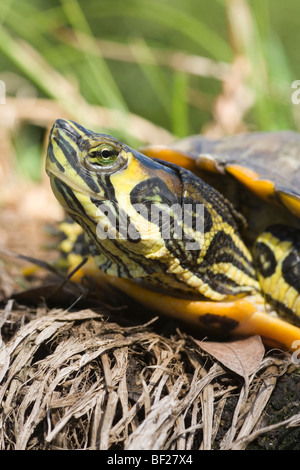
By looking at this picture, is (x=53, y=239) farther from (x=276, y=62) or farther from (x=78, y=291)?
(x=276, y=62)

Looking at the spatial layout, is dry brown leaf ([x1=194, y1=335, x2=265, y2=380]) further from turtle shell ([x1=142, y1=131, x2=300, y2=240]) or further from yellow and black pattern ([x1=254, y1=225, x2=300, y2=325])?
turtle shell ([x1=142, y1=131, x2=300, y2=240])

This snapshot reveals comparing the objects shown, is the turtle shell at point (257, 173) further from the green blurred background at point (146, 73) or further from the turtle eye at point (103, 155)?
the green blurred background at point (146, 73)

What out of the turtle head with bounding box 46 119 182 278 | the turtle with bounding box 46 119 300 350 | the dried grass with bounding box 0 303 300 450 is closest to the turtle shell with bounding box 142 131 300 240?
the turtle with bounding box 46 119 300 350

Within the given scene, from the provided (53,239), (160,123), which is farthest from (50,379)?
(160,123)

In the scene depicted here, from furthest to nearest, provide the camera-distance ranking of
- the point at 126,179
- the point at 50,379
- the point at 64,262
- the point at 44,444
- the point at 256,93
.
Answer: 1. the point at 256,93
2. the point at 64,262
3. the point at 126,179
4. the point at 50,379
5. the point at 44,444

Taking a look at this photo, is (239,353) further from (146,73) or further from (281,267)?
(146,73)
